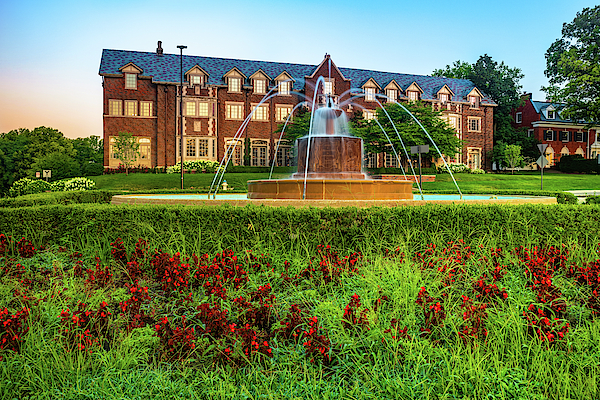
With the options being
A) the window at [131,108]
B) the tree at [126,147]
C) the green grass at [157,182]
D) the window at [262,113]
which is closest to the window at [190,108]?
the window at [131,108]

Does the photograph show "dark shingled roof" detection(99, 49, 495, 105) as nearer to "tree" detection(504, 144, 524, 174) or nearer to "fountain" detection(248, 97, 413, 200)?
"tree" detection(504, 144, 524, 174)

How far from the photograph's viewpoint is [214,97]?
4231cm

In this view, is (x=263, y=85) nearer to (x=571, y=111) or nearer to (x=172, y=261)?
(x=571, y=111)

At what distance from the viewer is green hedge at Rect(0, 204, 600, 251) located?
19.9 feet

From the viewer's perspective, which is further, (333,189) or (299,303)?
(333,189)

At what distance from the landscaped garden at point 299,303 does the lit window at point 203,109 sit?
122 ft

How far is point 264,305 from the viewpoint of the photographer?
4.14m

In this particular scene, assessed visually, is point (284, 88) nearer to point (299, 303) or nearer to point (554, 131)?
point (554, 131)

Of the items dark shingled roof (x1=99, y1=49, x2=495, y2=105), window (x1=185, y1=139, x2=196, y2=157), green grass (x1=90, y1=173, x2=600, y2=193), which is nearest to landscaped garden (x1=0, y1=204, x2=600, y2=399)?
green grass (x1=90, y1=173, x2=600, y2=193)

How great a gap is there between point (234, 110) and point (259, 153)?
17.1ft

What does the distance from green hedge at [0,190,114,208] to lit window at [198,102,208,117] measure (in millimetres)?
29322

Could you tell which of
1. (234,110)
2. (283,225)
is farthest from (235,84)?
(283,225)

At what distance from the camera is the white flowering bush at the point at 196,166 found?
3859cm

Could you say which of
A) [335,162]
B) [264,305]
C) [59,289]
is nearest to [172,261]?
[59,289]
